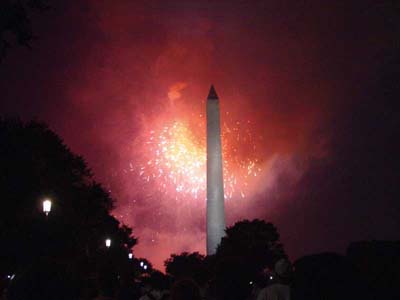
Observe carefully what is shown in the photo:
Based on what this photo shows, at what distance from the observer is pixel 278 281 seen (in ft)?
29.8

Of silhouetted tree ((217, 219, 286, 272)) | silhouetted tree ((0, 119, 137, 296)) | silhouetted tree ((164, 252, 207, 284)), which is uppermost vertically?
silhouetted tree ((164, 252, 207, 284))

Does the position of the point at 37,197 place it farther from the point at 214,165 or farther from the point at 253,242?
the point at 253,242

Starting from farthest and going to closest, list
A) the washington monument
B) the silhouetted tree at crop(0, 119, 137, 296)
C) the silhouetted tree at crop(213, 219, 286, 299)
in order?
the washington monument, the silhouetted tree at crop(213, 219, 286, 299), the silhouetted tree at crop(0, 119, 137, 296)

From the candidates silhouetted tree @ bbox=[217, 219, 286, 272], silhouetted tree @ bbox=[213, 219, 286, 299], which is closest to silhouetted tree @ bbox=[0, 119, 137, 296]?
silhouetted tree @ bbox=[213, 219, 286, 299]

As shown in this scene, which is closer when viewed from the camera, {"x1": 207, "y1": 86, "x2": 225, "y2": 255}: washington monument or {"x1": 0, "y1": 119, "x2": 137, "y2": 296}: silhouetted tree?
{"x1": 0, "y1": 119, "x2": 137, "y2": 296}: silhouetted tree

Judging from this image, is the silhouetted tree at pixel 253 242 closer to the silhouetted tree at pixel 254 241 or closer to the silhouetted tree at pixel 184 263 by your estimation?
the silhouetted tree at pixel 254 241

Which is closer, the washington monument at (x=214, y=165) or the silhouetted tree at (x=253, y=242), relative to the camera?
the silhouetted tree at (x=253, y=242)

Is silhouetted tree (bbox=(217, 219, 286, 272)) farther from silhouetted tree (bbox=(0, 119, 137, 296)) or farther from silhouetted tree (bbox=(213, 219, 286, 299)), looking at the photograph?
silhouetted tree (bbox=(0, 119, 137, 296))

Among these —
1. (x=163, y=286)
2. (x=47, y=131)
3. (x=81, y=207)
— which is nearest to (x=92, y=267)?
(x=81, y=207)

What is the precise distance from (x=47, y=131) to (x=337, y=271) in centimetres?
4662

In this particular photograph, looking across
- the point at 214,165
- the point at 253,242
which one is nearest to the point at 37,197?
the point at 214,165

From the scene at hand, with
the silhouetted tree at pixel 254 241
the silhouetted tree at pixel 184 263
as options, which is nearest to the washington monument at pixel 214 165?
the silhouetted tree at pixel 254 241

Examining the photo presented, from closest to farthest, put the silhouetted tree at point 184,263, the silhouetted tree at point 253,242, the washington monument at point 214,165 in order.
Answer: the silhouetted tree at point 253,242, the washington monument at point 214,165, the silhouetted tree at point 184,263

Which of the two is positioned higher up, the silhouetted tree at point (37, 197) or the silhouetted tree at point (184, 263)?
the silhouetted tree at point (184, 263)
